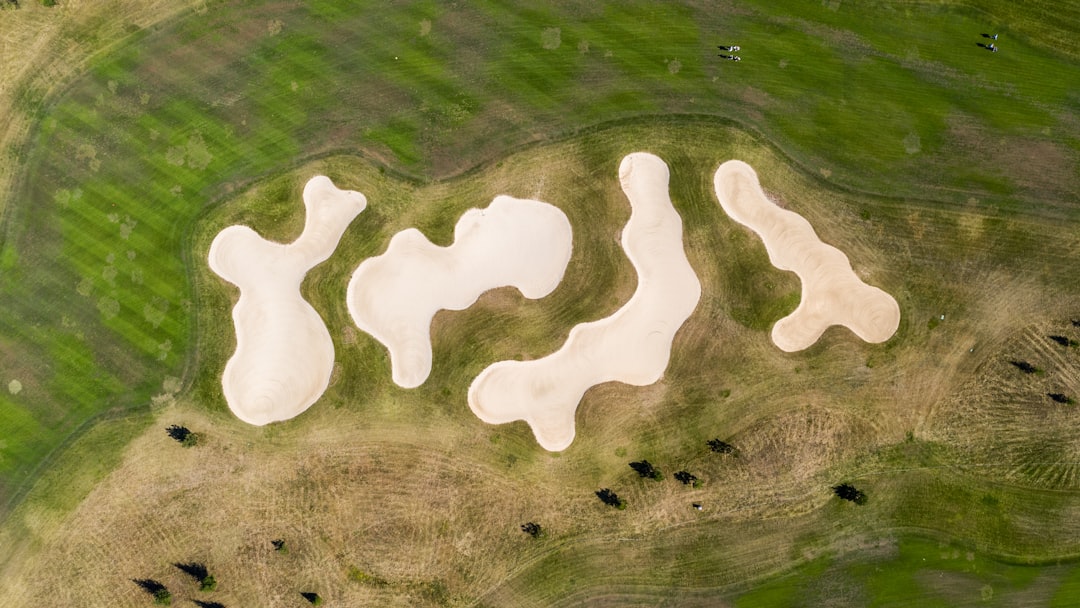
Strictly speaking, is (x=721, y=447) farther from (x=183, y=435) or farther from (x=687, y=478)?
(x=183, y=435)

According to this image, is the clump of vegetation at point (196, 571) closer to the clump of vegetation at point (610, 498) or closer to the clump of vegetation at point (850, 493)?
the clump of vegetation at point (610, 498)

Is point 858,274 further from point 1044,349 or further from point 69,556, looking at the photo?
point 69,556

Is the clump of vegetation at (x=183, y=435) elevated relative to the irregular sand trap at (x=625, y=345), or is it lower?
lower

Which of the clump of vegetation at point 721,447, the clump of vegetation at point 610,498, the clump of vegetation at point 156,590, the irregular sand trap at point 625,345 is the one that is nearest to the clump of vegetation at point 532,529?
the clump of vegetation at point 610,498

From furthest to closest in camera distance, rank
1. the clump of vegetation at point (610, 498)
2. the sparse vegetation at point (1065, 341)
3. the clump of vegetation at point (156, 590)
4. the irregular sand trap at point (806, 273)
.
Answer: the sparse vegetation at point (1065, 341) < the irregular sand trap at point (806, 273) < the clump of vegetation at point (610, 498) < the clump of vegetation at point (156, 590)

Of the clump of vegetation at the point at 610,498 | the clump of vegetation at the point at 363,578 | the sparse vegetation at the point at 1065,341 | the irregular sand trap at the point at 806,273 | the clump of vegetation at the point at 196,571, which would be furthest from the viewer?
the sparse vegetation at the point at 1065,341

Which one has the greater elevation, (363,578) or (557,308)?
(557,308)

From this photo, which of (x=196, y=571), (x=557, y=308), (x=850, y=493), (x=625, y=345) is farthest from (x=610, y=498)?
Answer: (x=196, y=571)
